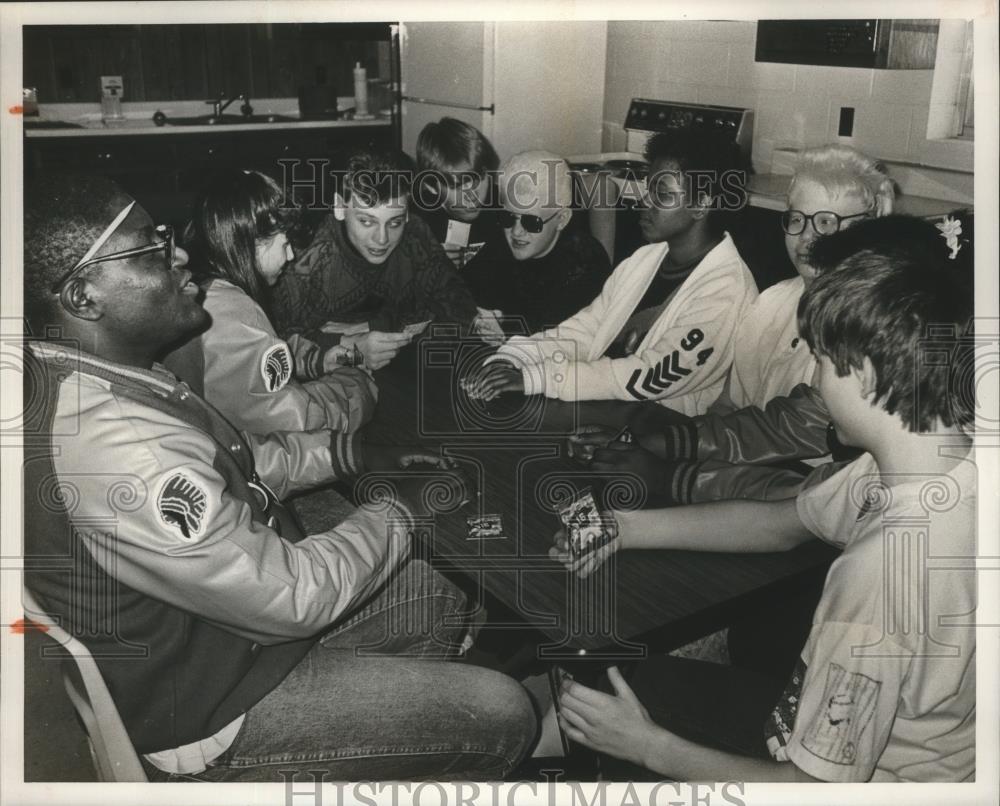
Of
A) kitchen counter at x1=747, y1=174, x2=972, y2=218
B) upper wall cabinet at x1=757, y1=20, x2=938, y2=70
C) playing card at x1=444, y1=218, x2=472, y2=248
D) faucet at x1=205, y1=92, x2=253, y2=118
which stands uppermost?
upper wall cabinet at x1=757, y1=20, x2=938, y2=70

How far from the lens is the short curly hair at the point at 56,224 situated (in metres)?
1.49

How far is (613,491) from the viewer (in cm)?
160

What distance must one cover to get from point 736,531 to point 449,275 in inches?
24.3

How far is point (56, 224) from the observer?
151 centimetres

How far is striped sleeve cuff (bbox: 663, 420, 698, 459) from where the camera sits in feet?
5.28

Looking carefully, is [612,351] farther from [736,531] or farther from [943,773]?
[943,773]

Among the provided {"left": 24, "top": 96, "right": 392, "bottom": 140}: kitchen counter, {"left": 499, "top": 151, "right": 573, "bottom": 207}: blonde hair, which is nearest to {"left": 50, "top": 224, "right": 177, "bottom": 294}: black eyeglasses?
{"left": 24, "top": 96, "right": 392, "bottom": 140}: kitchen counter

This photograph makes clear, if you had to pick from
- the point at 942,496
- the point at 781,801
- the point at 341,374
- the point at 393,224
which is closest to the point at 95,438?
the point at 341,374

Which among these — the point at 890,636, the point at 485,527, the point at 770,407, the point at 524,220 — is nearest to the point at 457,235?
the point at 524,220

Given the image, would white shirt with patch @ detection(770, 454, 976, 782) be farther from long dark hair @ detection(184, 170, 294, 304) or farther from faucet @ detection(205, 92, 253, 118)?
faucet @ detection(205, 92, 253, 118)

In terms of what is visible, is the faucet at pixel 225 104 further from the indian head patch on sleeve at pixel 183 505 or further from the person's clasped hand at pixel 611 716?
the person's clasped hand at pixel 611 716

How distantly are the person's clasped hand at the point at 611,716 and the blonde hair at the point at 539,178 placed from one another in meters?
0.75

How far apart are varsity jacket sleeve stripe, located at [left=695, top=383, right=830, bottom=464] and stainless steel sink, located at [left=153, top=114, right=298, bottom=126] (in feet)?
2.76

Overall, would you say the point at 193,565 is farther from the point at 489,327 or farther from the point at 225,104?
the point at 225,104
